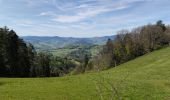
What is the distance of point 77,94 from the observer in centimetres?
2700

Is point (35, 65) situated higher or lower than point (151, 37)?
lower

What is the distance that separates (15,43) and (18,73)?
9366 mm

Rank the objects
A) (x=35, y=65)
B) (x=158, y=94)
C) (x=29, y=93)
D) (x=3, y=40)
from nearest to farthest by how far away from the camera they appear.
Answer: (x=29, y=93)
(x=158, y=94)
(x=3, y=40)
(x=35, y=65)

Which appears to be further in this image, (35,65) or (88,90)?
(35,65)

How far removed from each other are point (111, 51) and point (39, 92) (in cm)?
9414

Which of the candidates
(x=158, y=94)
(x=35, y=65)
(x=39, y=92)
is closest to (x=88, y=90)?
(x=39, y=92)

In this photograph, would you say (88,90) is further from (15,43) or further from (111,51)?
(111,51)

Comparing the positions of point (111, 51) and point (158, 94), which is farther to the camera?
point (111, 51)

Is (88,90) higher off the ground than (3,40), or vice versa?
(3,40)

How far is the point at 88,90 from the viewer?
29531mm

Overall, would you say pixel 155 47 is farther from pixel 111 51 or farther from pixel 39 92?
pixel 39 92

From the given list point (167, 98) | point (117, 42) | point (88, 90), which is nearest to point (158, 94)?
point (167, 98)

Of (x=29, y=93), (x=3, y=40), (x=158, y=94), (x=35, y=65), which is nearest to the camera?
(x=29, y=93)

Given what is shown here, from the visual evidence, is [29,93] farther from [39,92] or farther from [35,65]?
[35,65]
